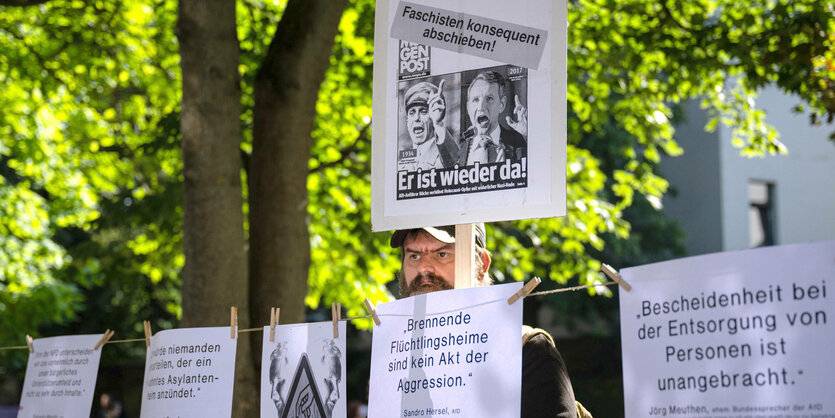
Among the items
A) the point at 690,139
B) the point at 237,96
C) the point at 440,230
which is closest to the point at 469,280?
the point at 440,230

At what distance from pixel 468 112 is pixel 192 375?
1440mm

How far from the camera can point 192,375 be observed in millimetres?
3707

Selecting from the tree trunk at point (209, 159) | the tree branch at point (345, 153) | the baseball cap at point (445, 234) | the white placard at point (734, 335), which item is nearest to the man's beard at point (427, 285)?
the baseball cap at point (445, 234)

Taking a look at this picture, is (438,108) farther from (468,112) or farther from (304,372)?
(304,372)

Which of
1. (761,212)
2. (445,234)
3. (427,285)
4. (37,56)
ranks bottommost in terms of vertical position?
(427,285)

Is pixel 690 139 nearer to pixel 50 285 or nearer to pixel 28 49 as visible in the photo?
pixel 50 285

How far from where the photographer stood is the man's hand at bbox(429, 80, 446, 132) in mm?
3182

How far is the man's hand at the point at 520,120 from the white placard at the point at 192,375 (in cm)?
131

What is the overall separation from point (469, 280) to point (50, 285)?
488 inches

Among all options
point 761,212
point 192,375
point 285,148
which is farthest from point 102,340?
point 761,212

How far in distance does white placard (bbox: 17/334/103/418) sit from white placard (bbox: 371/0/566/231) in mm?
1646

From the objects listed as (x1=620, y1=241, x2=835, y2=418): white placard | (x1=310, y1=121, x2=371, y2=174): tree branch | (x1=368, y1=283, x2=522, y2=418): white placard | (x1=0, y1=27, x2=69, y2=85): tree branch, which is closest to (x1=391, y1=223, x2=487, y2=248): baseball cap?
(x1=368, y1=283, x2=522, y2=418): white placard

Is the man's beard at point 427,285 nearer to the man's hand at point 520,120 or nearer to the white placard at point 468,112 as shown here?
the white placard at point 468,112

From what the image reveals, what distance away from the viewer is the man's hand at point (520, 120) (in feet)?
9.81
